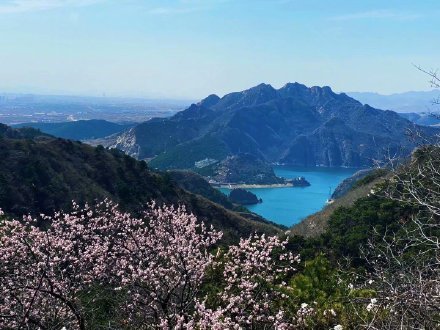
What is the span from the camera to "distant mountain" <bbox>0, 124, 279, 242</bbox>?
37594mm

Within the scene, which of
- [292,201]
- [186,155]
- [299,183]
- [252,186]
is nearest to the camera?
[292,201]

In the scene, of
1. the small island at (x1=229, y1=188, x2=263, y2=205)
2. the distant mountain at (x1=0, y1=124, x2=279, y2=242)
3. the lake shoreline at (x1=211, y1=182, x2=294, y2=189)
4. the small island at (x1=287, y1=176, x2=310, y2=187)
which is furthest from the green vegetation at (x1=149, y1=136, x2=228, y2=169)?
the distant mountain at (x1=0, y1=124, x2=279, y2=242)

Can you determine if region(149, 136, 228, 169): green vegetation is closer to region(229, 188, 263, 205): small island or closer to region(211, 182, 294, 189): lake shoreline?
region(211, 182, 294, 189): lake shoreline

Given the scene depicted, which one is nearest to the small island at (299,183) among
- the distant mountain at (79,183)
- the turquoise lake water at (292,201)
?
the turquoise lake water at (292,201)

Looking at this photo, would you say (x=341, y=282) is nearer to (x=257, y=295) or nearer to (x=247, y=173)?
(x=257, y=295)

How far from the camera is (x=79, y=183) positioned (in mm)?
42781

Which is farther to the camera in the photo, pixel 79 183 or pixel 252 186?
pixel 252 186

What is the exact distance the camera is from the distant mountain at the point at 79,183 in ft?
123

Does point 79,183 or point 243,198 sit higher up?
point 79,183

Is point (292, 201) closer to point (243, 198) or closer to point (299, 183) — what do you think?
point (243, 198)

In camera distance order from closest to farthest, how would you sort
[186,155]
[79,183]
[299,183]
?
[79,183] < [299,183] < [186,155]

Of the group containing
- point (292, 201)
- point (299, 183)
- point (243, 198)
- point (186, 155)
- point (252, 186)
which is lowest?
point (299, 183)

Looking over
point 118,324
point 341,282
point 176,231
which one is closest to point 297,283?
point 341,282

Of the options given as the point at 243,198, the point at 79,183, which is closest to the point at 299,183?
the point at 243,198
